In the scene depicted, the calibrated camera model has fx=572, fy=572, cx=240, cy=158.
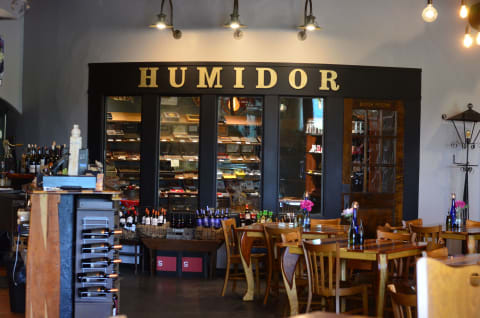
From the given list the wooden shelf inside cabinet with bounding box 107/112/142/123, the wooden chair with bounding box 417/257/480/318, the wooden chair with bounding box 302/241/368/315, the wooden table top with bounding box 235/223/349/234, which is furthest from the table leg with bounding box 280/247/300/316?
the wooden shelf inside cabinet with bounding box 107/112/142/123

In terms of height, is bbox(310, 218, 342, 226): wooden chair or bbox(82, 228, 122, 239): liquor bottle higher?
bbox(82, 228, 122, 239): liquor bottle

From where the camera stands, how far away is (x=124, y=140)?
9352mm

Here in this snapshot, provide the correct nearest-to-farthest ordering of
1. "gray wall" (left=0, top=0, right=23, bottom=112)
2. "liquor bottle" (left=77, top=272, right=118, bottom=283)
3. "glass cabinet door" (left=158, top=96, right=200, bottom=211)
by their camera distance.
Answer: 1. "liquor bottle" (left=77, top=272, right=118, bottom=283)
2. "glass cabinet door" (left=158, top=96, right=200, bottom=211)
3. "gray wall" (left=0, top=0, right=23, bottom=112)

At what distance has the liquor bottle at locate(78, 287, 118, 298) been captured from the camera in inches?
191

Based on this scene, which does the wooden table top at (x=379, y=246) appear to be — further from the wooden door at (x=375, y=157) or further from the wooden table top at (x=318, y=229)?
the wooden door at (x=375, y=157)

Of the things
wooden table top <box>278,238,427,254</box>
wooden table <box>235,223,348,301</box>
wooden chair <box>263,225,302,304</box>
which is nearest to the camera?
wooden table top <box>278,238,427,254</box>

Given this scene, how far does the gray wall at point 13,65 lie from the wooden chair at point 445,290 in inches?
345

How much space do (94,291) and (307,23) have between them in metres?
5.15

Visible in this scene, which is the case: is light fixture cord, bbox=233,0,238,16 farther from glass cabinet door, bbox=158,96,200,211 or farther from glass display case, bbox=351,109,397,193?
glass display case, bbox=351,109,397,193

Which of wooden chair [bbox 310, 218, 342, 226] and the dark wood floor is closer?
the dark wood floor

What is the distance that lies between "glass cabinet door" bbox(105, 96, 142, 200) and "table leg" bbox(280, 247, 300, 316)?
4155 mm

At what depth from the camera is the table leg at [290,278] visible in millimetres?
5734

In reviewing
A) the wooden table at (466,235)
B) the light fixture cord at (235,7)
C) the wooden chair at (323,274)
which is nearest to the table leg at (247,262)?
the wooden chair at (323,274)

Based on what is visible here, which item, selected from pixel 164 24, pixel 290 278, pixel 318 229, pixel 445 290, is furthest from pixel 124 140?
pixel 445 290
